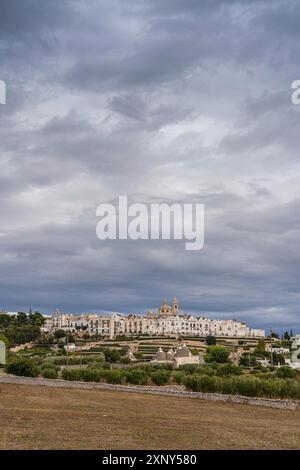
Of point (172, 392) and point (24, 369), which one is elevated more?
point (24, 369)

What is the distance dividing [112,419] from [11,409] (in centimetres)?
578

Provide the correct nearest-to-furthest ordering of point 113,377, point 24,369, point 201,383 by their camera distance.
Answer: point 201,383, point 113,377, point 24,369

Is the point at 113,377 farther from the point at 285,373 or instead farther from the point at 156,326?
the point at 156,326

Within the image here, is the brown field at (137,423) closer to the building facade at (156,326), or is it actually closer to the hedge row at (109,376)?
the hedge row at (109,376)

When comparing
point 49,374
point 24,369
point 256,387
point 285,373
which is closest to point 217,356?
point 285,373

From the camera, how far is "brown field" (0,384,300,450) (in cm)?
1700

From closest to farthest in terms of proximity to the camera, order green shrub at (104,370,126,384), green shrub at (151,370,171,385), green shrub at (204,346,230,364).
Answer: green shrub at (104,370,126,384)
green shrub at (151,370,171,385)
green shrub at (204,346,230,364)

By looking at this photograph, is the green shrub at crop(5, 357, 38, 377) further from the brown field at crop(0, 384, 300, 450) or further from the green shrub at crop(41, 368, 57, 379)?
the brown field at crop(0, 384, 300, 450)

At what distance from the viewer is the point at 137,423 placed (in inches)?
874

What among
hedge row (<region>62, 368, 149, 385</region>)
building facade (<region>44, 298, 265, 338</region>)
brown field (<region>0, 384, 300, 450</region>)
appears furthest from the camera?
building facade (<region>44, 298, 265, 338</region>)

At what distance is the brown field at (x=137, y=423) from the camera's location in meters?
17.0

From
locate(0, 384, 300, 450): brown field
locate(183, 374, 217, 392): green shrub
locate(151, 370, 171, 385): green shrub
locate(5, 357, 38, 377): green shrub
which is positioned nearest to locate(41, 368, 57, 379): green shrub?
locate(5, 357, 38, 377): green shrub

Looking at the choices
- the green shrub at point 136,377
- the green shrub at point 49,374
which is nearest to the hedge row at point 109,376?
the green shrub at point 136,377

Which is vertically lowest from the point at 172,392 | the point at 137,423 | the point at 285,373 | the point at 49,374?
the point at 285,373
